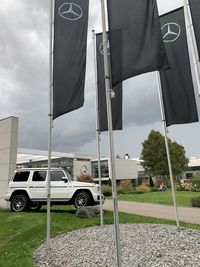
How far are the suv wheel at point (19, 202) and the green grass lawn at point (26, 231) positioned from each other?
1.50 m

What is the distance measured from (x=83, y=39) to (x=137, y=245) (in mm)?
5622

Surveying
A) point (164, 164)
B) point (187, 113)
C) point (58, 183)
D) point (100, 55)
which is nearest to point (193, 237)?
point (187, 113)

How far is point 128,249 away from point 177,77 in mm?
5503

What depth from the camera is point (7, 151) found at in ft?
59.6

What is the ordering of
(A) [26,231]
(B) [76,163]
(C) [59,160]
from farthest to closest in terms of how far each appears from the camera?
(B) [76,163] < (C) [59,160] < (A) [26,231]

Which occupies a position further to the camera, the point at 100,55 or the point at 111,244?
the point at 100,55

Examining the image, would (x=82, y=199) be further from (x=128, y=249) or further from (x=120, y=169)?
(x=120, y=169)

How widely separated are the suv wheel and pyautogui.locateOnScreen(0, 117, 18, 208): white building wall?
3.20 metres

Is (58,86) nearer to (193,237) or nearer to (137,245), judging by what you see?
(137,245)

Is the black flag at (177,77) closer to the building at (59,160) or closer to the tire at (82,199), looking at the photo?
the tire at (82,199)

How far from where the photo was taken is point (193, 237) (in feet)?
26.2

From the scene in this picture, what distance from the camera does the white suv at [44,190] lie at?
14.2 metres

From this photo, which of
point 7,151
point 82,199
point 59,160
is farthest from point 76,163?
point 82,199

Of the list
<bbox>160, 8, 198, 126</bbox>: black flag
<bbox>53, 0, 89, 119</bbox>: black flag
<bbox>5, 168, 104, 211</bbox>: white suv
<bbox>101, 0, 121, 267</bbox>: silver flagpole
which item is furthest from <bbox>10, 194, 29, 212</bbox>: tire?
<bbox>101, 0, 121, 267</bbox>: silver flagpole
